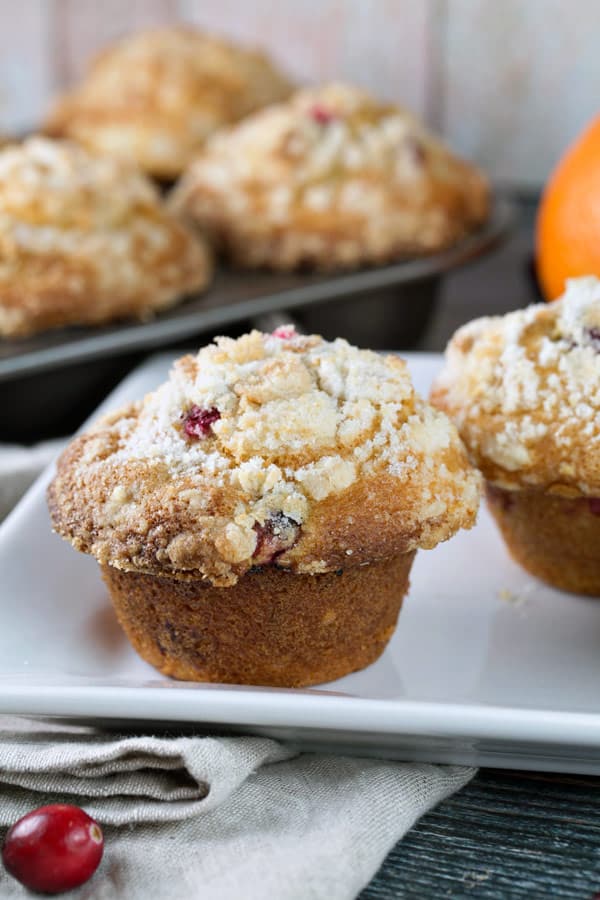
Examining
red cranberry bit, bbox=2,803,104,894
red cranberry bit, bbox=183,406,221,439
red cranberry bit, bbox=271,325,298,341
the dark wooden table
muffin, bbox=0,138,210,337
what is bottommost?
the dark wooden table

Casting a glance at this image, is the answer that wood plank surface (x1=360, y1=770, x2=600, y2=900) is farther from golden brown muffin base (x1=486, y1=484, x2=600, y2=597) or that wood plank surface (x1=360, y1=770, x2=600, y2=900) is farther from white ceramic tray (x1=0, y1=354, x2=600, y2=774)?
golden brown muffin base (x1=486, y1=484, x2=600, y2=597)

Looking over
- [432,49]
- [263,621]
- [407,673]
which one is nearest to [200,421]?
[263,621]

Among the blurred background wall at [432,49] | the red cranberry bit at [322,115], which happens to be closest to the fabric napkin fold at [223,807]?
the red cranberry bit at [322,115]

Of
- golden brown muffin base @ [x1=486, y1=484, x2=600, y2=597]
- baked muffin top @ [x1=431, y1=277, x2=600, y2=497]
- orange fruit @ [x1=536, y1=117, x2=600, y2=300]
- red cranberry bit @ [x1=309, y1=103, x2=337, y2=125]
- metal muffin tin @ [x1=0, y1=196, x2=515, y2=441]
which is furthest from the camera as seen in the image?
red cranberry bit @ [x1=309, y1=103, x2=337, y2=125]

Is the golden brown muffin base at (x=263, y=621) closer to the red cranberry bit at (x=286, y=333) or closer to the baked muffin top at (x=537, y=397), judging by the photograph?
the baked muffin top at (x=537, y=397)

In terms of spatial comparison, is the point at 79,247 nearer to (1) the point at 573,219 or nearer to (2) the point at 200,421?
(1) the point at 573,219

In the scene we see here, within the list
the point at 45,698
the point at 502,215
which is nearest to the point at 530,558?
the point at 45,698

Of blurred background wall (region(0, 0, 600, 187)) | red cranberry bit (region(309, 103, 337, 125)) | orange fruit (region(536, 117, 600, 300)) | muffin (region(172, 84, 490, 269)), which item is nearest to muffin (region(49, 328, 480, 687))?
orange fruit (region(536, 117, 600, 300))
